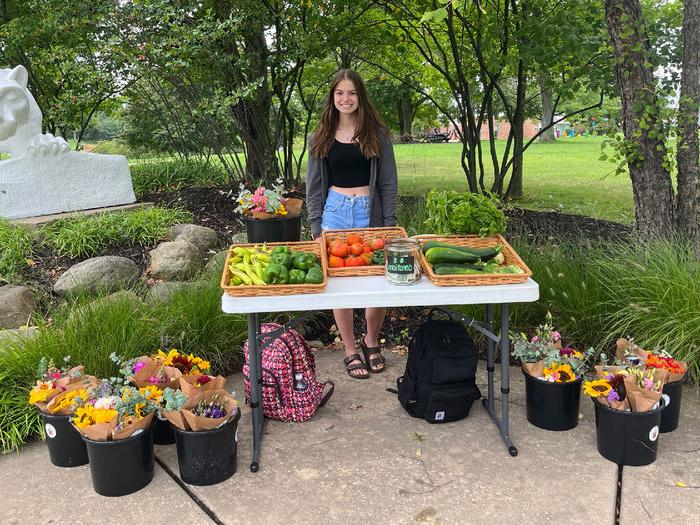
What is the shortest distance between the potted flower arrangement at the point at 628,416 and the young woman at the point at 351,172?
150 centimetres

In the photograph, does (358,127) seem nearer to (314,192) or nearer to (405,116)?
(314,192)

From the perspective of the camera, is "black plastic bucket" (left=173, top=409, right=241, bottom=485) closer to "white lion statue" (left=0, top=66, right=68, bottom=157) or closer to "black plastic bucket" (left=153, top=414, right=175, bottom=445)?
"black plastic bucket" (left=153, top=414, right=175, bottom=445)

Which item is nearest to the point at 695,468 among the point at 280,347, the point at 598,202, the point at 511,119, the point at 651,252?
the point at 651,252

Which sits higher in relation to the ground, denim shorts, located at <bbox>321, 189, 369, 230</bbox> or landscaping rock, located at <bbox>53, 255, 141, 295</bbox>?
denim shorts, located at <bbox>321, 189, 369, 230</bbox>

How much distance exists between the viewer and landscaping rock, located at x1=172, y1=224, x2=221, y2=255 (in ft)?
20.1

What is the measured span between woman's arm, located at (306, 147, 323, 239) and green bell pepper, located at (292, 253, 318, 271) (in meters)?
1.01

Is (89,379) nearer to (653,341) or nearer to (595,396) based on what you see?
(595,396)

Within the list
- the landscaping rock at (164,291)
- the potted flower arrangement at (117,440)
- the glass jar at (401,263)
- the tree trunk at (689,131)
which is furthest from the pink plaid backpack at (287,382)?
the tree trunk at (689,131)

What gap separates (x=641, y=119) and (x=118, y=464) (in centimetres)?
417

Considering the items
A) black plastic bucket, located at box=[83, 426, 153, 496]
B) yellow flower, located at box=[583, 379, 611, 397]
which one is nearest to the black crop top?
yellow flower, located at box=[583, 379, 611, 397]

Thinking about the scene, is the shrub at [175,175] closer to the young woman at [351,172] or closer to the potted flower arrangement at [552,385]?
the young woman at [351,172]

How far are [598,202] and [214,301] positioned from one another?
8511 millimetres

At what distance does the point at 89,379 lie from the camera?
122 inches

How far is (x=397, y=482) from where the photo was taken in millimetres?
2814
